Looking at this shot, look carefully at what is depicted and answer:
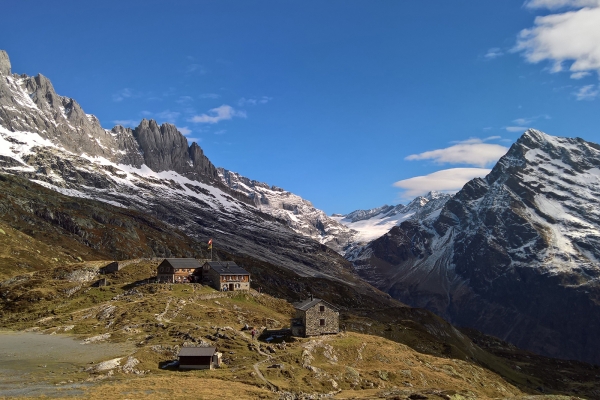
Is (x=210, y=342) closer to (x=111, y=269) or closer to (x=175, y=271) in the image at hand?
(x=175, y=271)

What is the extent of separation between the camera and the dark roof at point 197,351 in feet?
241

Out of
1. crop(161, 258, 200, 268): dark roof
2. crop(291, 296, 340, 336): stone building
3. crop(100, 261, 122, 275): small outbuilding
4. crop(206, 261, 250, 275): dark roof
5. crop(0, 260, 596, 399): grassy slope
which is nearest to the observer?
crop(0, 260, 596, 399): grassy slope

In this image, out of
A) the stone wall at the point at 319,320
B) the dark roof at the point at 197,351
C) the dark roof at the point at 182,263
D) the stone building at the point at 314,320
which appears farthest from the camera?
the dark roof at the point at 182,263

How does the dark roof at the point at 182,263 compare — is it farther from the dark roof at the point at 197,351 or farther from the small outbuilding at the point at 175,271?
the dark roof at the point at 197,351

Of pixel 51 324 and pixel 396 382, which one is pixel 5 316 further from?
pixel 396 382

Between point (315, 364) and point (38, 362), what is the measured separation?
3901 cm

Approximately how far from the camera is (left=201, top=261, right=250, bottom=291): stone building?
122438 mm

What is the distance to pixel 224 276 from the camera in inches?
4820

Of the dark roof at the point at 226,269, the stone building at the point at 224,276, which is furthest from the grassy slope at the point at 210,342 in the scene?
the dark roof at the point at 226,269

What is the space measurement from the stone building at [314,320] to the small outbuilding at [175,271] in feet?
130

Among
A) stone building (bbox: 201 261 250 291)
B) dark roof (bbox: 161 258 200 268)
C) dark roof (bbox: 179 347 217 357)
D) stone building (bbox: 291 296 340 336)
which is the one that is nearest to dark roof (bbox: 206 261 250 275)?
stone building (bbox: 201 261 250 291)

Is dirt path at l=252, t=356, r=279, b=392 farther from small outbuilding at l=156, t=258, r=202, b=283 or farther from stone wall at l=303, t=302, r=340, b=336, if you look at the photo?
small outbuilding at l=156, t=258, r=202, b=283

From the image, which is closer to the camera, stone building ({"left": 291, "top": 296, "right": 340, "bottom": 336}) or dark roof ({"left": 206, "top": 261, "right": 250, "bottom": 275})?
stone building ({"left": 291, "top": 296, "right": 340, "bottom": 336})

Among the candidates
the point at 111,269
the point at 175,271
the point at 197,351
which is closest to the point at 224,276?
the point at 175,271
